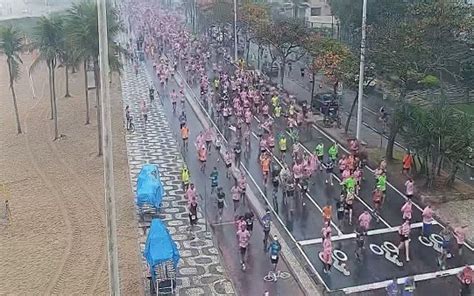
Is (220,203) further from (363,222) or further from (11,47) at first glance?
(11,47)

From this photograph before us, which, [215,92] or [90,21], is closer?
[90,21]

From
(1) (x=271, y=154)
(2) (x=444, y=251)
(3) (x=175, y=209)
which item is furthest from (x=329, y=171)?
(2) (x=444, y=251)

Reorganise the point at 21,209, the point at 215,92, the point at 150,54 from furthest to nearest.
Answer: the point at 150,54, the point at 215,92, the point at 21,209

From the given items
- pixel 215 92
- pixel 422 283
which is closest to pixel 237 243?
pixel 422 283

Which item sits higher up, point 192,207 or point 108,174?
point 108,174

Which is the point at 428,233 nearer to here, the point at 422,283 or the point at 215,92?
the point at 422,283

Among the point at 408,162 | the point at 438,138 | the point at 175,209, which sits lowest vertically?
the point at 175,209
